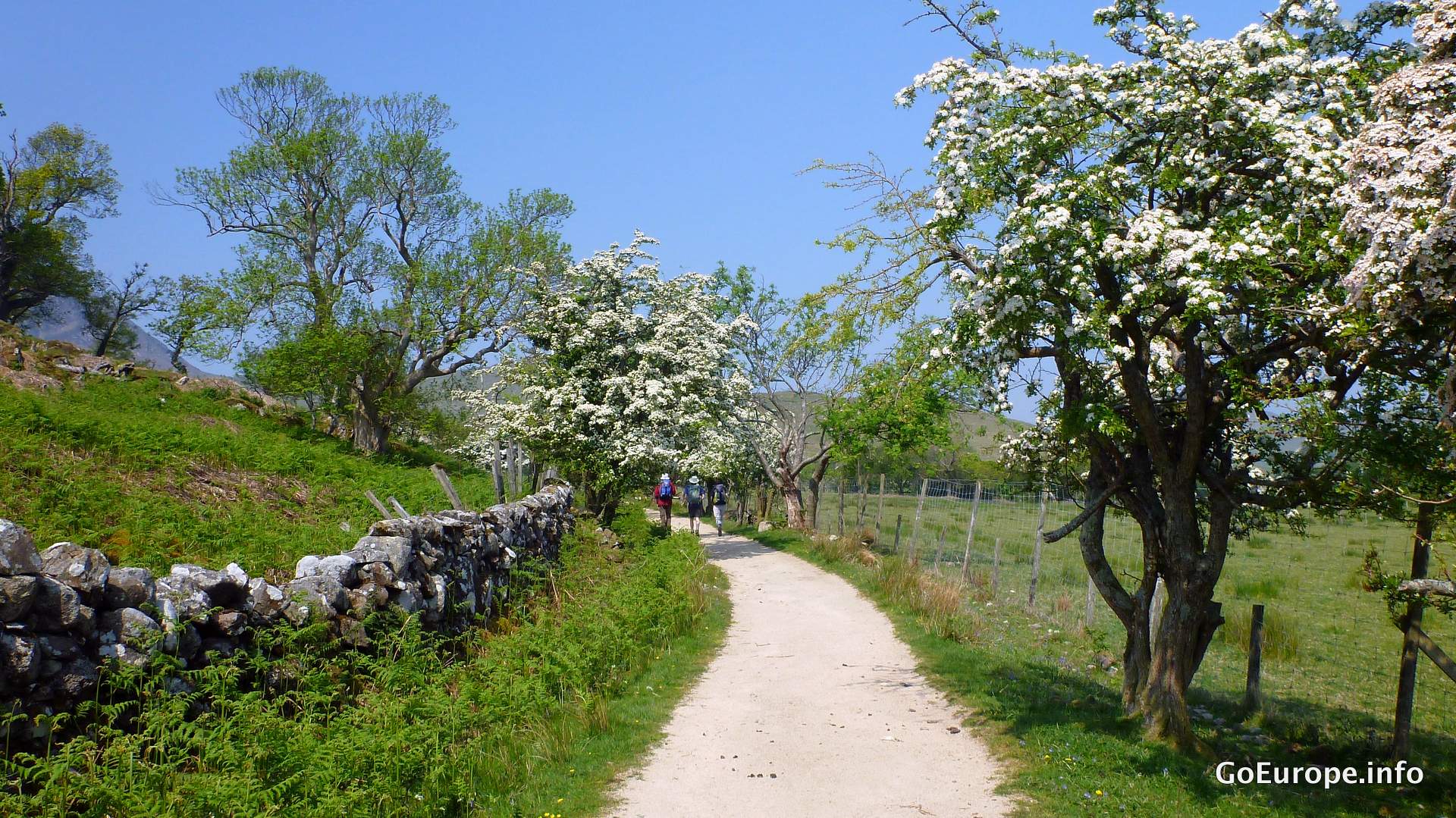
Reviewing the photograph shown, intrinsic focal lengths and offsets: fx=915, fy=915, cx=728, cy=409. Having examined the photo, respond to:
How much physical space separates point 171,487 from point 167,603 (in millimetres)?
6557

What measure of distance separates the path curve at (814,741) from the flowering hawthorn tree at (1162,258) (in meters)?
2.11

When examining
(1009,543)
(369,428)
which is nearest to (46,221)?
(369,428)

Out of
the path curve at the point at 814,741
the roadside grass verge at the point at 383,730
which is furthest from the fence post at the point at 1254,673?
the roadside grass verge at the point at 383,730

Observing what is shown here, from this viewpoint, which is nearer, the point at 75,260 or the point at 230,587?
the point at 230,587

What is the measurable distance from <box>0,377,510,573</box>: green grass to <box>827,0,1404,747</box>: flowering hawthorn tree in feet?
23.5

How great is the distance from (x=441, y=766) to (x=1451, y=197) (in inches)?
275

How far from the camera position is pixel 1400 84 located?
589cm

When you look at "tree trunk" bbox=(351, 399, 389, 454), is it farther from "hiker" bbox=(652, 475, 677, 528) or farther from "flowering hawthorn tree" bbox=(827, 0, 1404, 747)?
"flowering hawthorn tree" bbox=(827, 0, 1404, 747)

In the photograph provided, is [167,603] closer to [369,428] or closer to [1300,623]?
[1300,623]

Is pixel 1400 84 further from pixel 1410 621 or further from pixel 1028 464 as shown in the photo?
pixel 1028 464

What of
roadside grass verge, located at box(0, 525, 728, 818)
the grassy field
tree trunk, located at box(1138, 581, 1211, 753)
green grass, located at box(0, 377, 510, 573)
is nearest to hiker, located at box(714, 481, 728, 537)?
the grassy field

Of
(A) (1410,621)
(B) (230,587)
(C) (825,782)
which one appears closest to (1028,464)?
(A) (1410,621)

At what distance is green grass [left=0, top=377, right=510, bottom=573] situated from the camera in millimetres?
9477

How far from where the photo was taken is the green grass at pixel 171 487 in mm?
9477
